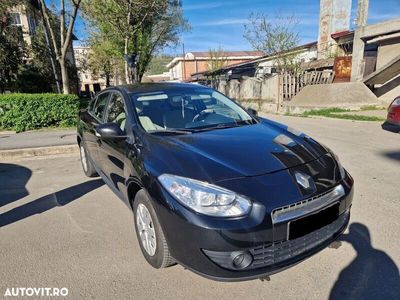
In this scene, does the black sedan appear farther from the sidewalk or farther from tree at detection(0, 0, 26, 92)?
tree at detection(0, 0, 26, 92)

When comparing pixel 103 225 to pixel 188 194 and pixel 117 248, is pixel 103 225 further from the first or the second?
pixel 188 194

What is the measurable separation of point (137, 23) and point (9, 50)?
7766 millimetres

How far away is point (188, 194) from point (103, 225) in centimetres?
173

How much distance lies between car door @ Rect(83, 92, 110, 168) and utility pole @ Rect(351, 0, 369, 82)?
13832 mm

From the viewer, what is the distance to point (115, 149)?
3.19 m

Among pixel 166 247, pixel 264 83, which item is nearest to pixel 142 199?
pixel 166 247

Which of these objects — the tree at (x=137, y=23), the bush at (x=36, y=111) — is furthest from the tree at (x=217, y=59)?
the bush at (x=36, y=111)

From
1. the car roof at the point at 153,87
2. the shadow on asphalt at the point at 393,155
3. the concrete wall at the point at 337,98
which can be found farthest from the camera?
the concrete wall at the point at 337,98

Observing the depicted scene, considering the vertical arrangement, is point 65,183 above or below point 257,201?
below

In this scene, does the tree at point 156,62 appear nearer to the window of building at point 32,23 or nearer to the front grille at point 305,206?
the window of building at point 32,23

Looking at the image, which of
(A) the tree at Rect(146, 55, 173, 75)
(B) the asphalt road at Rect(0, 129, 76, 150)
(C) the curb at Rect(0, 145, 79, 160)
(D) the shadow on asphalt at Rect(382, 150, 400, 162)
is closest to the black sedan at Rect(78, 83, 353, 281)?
(D) the shadow on asphalt at Rect(382, 150, 400, 162)

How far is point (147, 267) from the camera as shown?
8.50 ft

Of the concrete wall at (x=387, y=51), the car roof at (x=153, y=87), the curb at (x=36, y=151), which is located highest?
the concrete wall at (x=387, y=51)

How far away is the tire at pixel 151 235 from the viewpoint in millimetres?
2330
